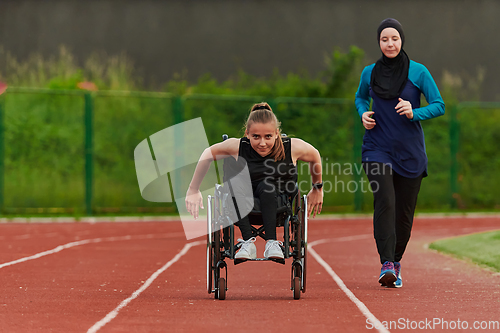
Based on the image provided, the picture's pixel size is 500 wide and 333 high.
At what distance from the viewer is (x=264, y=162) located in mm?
7055

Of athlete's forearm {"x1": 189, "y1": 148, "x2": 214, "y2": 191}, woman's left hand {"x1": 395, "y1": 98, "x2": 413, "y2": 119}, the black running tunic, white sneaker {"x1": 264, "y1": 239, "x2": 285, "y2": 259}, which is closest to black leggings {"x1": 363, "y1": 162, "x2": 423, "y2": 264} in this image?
woman's left hand {"x1": 395, "y1": 98, "x2": 413, "y2": 119}

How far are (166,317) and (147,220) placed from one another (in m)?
14.4

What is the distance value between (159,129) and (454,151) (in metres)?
8.30

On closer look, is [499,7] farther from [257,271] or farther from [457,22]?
[257,271]

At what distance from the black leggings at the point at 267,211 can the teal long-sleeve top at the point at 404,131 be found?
1.48m

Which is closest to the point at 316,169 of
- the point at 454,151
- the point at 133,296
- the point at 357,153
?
the point at 133,296

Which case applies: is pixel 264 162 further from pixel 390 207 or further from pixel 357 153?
pixel 357 153

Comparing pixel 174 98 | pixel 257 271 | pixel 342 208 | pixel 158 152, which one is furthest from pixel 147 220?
pixel 257 271

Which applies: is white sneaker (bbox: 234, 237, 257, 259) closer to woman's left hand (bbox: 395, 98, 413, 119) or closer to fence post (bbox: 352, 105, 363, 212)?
woman's left hand (bbox: 395, 98, 413, 119)

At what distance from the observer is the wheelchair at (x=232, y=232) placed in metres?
6.90

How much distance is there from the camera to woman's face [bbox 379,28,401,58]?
7871 mm

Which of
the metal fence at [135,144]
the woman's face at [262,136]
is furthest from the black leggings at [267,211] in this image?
the metal fence at [135,144]

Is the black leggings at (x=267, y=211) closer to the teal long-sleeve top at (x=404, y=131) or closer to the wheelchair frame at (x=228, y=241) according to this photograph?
the wheelchair frame at (x=228, y=241)

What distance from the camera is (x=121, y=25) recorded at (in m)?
28.0
